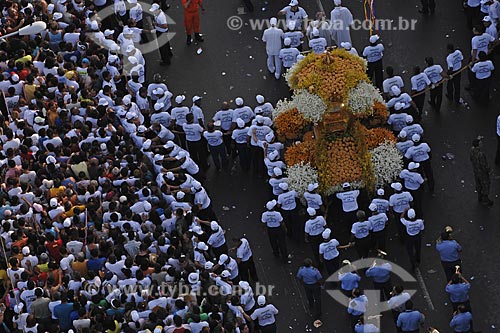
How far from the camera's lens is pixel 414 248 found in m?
28.9

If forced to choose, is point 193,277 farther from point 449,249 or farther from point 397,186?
point 449,249

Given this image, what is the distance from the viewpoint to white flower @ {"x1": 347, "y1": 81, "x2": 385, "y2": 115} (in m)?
29.9

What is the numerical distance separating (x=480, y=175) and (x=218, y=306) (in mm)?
6877

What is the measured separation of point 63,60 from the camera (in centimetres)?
3184

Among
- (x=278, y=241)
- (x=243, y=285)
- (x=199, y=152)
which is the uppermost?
(x=199, y=152)

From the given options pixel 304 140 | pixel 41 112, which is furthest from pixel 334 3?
pixel 41 112

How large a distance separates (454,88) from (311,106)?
14.2 feet

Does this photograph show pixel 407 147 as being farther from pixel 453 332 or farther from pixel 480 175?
pixel 453 332

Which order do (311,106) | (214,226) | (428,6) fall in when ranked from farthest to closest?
(428,6) < (311,106) < (214,226)

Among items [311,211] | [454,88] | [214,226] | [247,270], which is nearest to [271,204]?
[311,211]

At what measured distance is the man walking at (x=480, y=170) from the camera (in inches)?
1150

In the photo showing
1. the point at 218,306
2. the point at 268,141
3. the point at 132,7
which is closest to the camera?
the point at 218,306

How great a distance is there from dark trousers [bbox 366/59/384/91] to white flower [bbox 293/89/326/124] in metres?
2.96

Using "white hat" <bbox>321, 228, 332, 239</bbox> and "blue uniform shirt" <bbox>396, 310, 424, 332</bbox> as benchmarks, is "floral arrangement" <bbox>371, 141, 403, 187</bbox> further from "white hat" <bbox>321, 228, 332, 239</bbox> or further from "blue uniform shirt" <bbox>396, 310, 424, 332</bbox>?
"blue uniform shirt" <bbox>396, 310, 424, 332</bbox>
